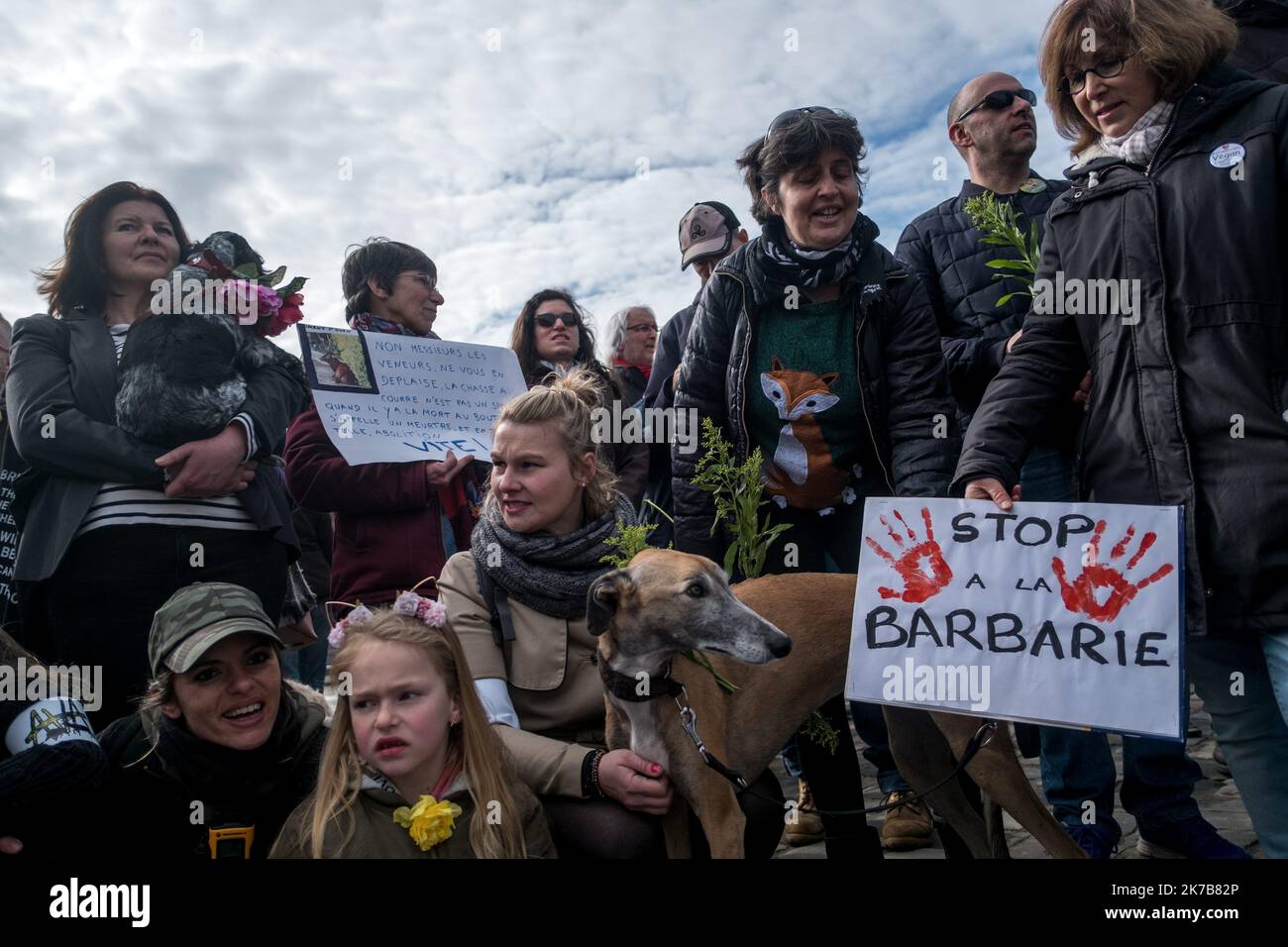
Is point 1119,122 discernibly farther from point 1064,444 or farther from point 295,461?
point 295,461

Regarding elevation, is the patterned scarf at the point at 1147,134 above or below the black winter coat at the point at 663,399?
above

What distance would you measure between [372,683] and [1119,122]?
2688 millimetres

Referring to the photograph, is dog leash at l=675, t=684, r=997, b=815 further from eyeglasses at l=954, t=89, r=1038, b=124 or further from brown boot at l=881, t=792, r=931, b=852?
eyeglasses at l=954, t=89, r=1038, b=124

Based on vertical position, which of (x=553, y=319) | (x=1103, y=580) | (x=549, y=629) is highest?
(x=553, y=319)

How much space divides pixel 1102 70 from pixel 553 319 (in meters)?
3.13

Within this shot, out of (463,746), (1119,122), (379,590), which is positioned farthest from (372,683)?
(1119,122)

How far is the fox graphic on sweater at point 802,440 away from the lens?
11.4ft

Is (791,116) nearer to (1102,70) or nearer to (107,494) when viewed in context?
(1102,70)

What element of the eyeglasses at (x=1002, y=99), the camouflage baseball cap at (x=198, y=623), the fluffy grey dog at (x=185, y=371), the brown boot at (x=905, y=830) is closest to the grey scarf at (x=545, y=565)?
the camouflage baseball cap at (x=198, y=623)

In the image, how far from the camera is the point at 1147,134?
279cm

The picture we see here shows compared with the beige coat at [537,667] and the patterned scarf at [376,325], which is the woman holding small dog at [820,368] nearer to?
the beige coat at [537,667]

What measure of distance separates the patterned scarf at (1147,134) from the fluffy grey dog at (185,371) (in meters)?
3.19

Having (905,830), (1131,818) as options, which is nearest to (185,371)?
(905,830)
